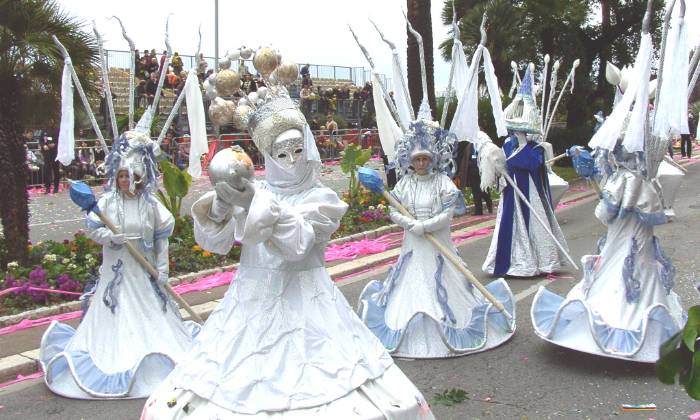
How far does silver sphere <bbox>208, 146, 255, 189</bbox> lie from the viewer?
10.9ft

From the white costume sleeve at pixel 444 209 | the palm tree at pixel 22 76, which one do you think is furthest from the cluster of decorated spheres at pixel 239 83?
the palm tree at pixel 22 76

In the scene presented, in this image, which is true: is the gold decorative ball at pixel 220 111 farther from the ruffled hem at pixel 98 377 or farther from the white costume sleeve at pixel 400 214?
the white costume sleeve at pixel 400 214

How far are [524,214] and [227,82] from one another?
267 inches

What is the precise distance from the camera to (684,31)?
5176 millimetres

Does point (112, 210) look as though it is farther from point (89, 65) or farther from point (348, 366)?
point (89, 65)

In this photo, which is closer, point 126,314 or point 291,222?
point 291,222

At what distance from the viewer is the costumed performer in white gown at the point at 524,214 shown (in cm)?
954

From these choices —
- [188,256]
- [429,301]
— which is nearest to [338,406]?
[429,301]

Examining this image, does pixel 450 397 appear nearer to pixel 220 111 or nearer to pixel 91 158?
pixel 220 111

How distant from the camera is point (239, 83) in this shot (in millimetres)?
3586

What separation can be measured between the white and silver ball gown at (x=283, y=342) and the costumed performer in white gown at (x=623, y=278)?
9.10 ft

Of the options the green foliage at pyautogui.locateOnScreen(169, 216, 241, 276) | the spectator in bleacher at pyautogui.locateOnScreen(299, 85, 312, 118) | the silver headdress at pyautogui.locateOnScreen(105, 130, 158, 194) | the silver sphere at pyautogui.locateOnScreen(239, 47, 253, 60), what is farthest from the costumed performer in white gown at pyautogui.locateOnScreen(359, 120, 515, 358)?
the spectator in bleacher at pyautogui.locateOnScreen(299, 85, 312, 118)

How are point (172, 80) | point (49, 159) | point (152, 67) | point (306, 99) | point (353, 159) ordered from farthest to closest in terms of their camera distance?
point (306, 99), point (152, 67), point (172, 80), point (49, 159), point (353, 159)

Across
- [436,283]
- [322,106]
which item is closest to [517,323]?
[436,283]
